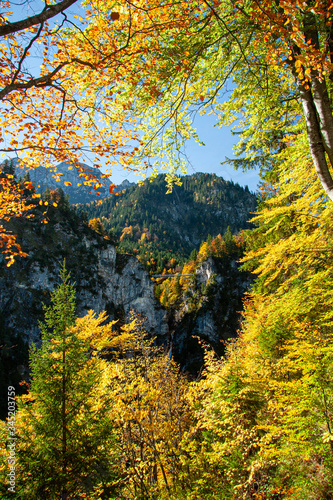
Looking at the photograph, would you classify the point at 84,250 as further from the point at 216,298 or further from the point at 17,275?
the point at 216,298

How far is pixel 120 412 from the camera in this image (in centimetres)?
489

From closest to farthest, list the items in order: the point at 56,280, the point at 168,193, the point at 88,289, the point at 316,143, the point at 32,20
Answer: the point at 32,20
the point at 316,143
the point at 168,193
the point at 56,280
the point at 88,289

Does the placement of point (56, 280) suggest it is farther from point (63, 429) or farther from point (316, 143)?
point (316, 143)

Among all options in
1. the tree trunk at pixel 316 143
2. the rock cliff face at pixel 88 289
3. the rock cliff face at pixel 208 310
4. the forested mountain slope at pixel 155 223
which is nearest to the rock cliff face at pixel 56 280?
the rock cliff face at pixel 88 289

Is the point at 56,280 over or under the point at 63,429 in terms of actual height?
over

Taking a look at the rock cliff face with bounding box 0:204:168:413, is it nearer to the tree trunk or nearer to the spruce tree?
the spruce tree

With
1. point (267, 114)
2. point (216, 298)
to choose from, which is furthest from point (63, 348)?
point (216, 298)

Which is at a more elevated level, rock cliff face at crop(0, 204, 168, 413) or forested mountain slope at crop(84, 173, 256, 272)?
forested mountain slope at crop(84, 173, 256, 272)

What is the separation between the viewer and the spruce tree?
3.77 metres

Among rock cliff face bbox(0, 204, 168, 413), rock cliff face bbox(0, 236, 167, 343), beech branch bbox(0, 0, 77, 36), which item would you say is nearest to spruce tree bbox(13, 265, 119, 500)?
beech branch bbox(0, 0, 77, 36)

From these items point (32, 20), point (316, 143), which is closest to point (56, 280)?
point (32, 20)

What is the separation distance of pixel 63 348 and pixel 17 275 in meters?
37.6

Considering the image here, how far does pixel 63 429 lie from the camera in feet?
13.9

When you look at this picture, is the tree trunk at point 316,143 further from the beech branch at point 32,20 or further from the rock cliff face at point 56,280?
the rock cliff face at point 56,280
